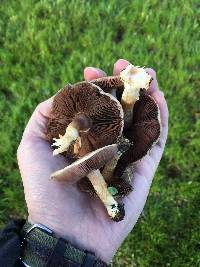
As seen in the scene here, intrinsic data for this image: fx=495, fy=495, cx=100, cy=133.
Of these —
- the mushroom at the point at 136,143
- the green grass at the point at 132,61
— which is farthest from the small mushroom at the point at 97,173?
the green grass at the point at 132,61

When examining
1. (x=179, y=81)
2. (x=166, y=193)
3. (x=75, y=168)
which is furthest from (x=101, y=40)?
(x=75, y=168)

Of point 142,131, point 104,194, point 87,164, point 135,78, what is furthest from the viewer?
point 142,131

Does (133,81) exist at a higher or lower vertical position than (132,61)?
higher

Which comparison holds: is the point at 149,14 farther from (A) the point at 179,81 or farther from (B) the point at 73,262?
(B) the point at 73,262

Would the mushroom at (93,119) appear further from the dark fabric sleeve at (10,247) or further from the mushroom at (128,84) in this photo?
the dark fabric sleeve at (10,247)

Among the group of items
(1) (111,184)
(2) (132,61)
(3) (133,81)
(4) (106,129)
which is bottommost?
(2) (132,61)

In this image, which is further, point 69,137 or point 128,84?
point 128,84

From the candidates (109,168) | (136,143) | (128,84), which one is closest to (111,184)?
(109,168)

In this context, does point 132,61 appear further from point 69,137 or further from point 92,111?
point 69,137
